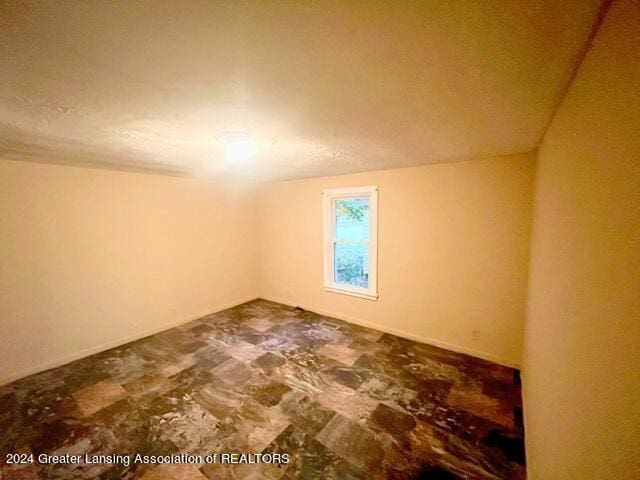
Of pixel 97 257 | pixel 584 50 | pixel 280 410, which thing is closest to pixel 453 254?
pixel 584 50

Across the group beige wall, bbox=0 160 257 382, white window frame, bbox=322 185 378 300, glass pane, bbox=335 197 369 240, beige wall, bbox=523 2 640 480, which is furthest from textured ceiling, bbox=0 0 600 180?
glass pane, bbox=335 197 369 240

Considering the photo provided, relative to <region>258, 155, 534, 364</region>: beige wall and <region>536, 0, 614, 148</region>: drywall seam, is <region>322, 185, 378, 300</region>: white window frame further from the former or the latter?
<region>536, 0, 614, 148</region>: drywall seam

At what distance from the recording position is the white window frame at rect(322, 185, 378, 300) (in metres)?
3.38

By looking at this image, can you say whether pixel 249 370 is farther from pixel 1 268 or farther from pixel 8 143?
pixel 8 143

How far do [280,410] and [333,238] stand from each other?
2.47 metres

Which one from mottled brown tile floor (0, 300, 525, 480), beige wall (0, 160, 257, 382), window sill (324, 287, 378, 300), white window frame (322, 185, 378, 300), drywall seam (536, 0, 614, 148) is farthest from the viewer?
window sill (324, 287, 378, 300)

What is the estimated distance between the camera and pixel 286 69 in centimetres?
103

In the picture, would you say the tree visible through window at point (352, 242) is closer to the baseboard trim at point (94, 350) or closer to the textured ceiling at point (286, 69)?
the textured ceiling at point (286, 69)

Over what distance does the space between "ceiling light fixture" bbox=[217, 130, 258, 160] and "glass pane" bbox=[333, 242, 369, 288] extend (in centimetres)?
209

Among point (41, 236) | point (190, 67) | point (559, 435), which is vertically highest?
point (190, 67)

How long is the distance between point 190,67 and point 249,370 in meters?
2.64

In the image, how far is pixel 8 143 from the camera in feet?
6.70

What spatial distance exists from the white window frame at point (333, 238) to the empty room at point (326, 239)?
0.14 feet

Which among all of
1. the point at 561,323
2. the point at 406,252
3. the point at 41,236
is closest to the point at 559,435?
the point at 561,323
